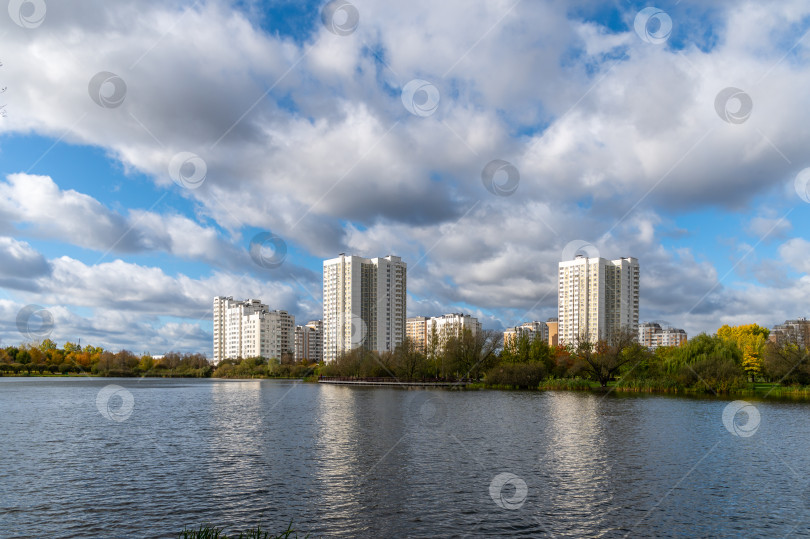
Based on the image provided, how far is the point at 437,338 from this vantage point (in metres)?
150

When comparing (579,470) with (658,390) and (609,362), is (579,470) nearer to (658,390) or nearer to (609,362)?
(658,390)

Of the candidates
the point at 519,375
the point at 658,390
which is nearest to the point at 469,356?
the point at 519,375

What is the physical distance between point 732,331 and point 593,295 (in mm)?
48720

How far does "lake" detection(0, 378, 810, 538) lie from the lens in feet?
76.8

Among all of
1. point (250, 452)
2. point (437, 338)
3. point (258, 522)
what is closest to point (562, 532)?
point (258, 522)
